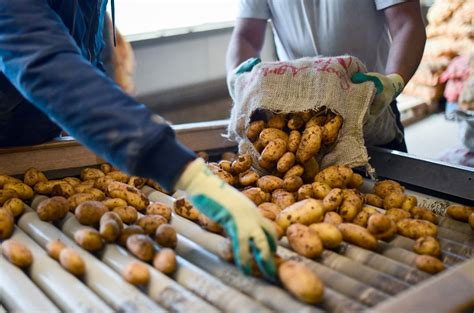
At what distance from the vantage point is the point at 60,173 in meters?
1.82

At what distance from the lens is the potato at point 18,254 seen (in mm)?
1190

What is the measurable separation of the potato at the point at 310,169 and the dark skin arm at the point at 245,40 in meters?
0.85

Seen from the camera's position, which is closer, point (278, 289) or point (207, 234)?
point (278, 289)

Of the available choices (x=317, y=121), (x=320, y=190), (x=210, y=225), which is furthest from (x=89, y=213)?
(x=317, y=121)

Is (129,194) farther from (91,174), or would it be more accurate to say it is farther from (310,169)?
(310,169)

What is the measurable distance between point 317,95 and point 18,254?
98cm

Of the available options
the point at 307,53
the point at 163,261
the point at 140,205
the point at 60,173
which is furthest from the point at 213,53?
the point at 163,261

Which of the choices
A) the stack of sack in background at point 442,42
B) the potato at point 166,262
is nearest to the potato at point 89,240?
the potato at point 166,262

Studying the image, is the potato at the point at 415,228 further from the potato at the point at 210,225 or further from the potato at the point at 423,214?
the potato at the point at 210,225

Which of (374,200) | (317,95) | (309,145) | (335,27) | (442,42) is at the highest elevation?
(335,27)

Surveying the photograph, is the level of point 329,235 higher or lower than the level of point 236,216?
lower

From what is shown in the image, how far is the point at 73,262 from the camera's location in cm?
115

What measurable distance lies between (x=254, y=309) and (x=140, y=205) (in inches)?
24.1

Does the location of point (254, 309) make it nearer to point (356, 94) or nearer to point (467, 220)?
point (467, 220)
